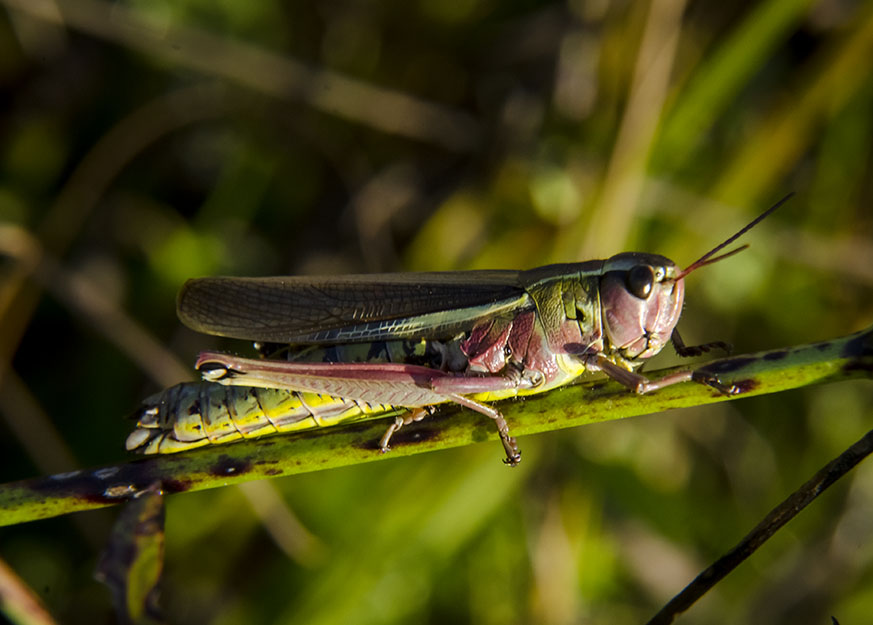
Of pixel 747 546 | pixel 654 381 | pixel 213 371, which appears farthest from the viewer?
pixel 213 371

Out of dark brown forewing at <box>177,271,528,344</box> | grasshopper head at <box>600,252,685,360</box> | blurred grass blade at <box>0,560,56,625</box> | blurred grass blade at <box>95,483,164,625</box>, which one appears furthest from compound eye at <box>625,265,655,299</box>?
blurred grass blade at <box>0,560,56,625</box>

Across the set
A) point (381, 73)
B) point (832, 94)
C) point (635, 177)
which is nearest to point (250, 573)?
point (635, 177)

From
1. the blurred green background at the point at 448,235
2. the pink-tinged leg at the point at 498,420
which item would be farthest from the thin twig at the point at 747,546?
the blurred green background at the point at 448,235

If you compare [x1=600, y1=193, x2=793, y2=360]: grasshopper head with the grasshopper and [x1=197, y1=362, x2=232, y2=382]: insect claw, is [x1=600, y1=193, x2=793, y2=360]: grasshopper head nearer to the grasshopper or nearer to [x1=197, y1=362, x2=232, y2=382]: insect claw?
the grasshopper

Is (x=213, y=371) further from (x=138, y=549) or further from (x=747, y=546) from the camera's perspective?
(x=747, y=546)

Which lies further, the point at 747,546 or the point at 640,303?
the point at 640,303

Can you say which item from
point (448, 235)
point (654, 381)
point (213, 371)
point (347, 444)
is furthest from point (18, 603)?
point (448, 235)
